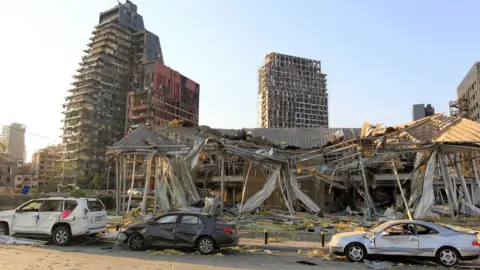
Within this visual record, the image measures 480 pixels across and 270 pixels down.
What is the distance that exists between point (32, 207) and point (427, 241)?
13181mm

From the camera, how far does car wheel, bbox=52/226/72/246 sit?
1362cm

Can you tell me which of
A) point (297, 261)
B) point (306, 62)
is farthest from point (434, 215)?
point (306, 62)

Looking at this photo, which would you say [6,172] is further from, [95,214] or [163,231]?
[163,231]

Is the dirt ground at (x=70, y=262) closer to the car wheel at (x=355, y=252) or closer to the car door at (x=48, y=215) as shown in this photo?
the car door at (x=48, y=215)

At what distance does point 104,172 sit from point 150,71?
3058 centimetres

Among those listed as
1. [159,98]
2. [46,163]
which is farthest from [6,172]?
[159,98]

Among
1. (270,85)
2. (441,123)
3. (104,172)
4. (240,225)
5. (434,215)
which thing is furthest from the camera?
(270,85)

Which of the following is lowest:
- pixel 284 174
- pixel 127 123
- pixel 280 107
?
pixel 284 174

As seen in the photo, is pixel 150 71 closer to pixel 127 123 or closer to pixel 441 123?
pixel 127 123

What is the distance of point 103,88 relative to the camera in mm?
109125

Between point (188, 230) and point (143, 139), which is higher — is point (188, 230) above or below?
below

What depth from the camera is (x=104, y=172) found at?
102m

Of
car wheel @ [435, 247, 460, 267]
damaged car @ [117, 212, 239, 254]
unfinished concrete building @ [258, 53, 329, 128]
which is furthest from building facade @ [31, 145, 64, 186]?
car wheel @ [435, 247, 460, 267]

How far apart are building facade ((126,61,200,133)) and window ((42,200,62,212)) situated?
85.1 meters
